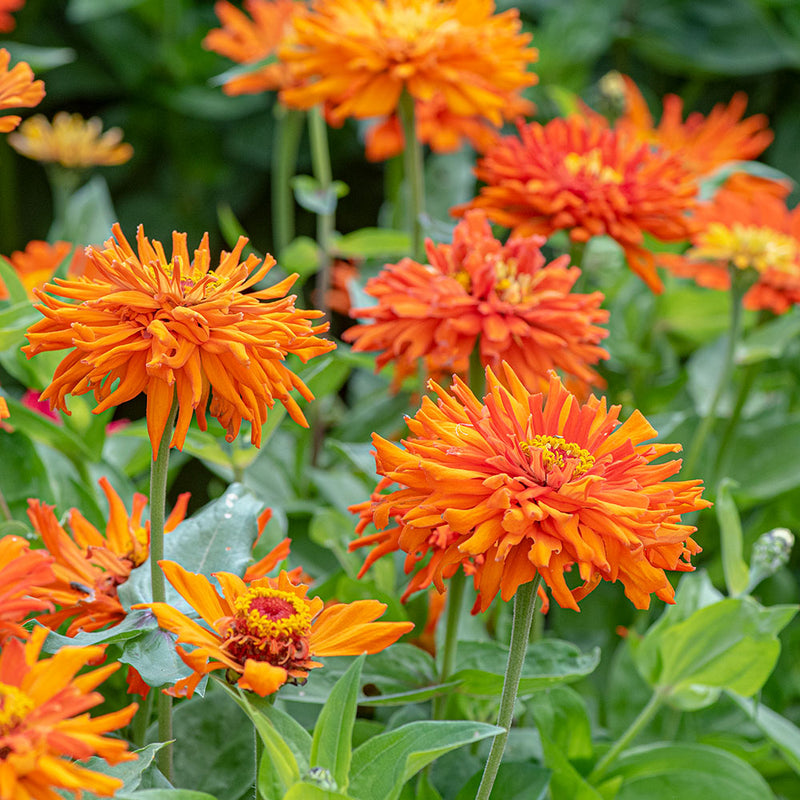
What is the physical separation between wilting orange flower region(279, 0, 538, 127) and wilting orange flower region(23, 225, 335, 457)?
0.92ft

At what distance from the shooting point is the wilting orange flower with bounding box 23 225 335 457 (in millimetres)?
345

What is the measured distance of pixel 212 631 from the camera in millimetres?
364

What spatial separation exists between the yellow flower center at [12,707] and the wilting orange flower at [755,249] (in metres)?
0.46

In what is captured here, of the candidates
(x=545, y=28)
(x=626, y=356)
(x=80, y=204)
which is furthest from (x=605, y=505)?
(x=545, y=28)

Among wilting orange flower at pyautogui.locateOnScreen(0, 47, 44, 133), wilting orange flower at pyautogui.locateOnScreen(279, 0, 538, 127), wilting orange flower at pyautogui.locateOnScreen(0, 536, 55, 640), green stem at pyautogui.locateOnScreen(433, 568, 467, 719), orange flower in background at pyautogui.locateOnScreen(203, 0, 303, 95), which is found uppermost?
wilting orange flower at pyautogui.locateOnScreen(0, 47, 44, 133)

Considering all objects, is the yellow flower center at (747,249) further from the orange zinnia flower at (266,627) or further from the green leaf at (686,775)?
the orange zinnia flower at (266,627)

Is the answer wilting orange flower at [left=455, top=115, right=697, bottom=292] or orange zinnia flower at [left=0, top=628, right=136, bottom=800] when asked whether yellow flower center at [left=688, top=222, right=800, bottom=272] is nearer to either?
wilting orange flower at [left=455, top=115, right=697, bottom=292]

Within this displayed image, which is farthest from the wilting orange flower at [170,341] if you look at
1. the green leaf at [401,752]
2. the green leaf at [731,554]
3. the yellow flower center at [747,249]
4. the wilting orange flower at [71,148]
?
the wilting orange flower at [71,148]

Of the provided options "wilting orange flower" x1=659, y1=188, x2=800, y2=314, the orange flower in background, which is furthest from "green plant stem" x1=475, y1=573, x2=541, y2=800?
the orange flower in background

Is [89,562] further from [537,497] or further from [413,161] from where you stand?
[413,161]

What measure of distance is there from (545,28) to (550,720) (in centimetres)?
88

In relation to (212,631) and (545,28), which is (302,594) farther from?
(545,28)

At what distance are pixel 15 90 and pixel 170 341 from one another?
15cm

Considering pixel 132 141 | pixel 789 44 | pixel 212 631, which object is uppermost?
pixel 212 631
